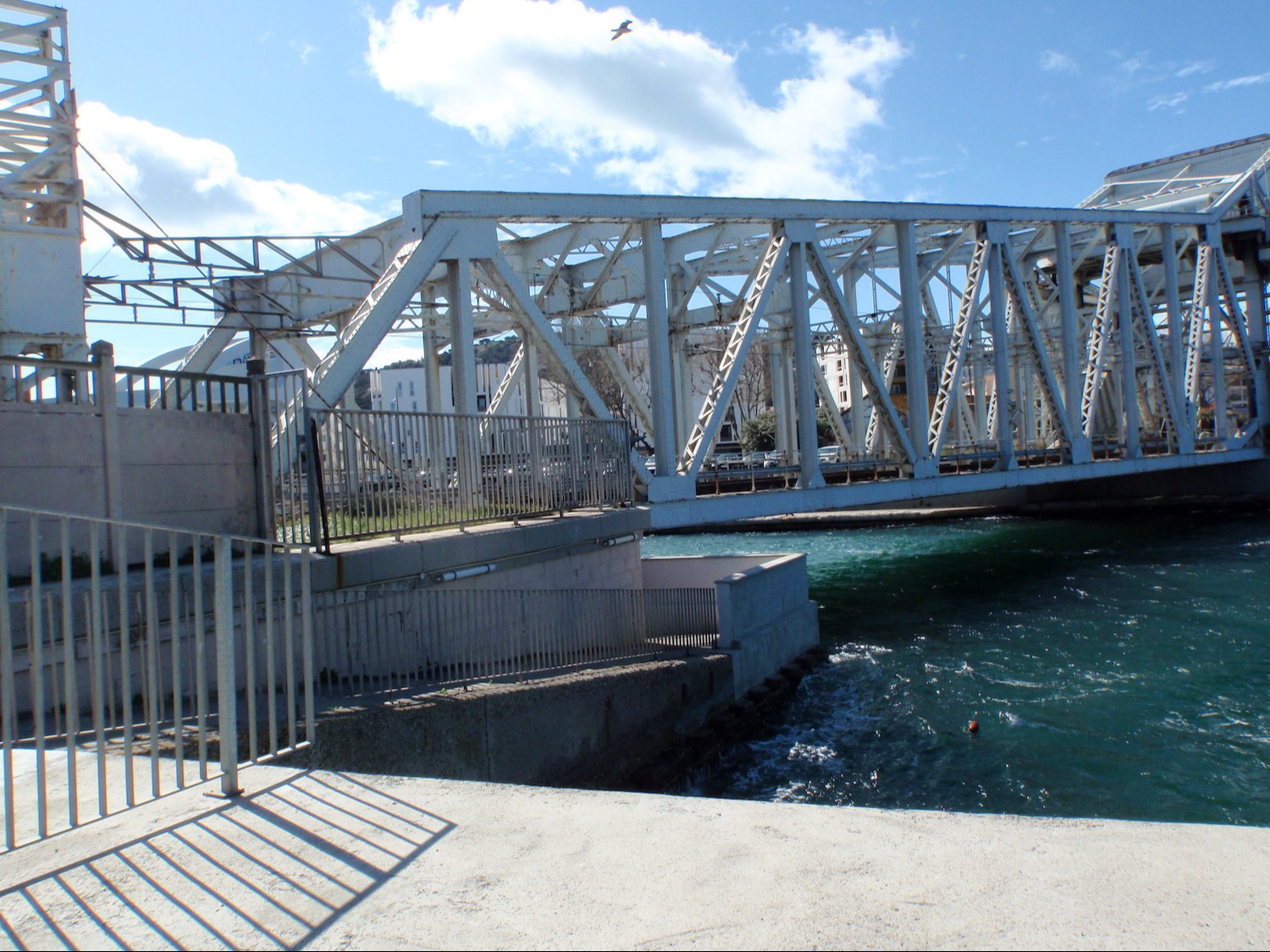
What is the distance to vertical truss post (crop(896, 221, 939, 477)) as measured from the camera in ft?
69.5

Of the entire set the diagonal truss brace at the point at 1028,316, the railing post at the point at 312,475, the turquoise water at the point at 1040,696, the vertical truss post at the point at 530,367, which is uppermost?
the diagonal truss brace at the point at 1028,316

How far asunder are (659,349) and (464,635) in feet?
26.4

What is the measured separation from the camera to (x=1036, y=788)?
33.1 feet

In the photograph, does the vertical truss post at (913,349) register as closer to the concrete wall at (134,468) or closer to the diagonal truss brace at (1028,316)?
the diagonal truss brace at (1028,316)

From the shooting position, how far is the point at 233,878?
11.5 feet

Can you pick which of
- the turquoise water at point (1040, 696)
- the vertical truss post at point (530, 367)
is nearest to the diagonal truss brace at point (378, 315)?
the vertical truss post at point (530, 367)

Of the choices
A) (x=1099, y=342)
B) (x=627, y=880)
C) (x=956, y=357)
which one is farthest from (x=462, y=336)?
(x=1099, y=342)

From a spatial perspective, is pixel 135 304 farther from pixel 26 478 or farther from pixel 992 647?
pixel 992 647

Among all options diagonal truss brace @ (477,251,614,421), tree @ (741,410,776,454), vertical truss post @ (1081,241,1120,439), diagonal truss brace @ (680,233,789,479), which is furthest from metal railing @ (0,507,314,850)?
tree @ (741,410,776,454)

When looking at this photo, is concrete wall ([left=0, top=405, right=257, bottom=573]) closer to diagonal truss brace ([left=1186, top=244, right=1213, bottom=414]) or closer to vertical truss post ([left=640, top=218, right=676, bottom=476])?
vertical truss post ([left=640, top=218, right=676, bottom=476])

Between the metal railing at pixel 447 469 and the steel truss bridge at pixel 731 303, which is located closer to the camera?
the metal railing at pixel 447 469

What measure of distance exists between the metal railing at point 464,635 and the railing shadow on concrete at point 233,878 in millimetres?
3801

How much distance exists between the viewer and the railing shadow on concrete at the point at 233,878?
3.13 meters

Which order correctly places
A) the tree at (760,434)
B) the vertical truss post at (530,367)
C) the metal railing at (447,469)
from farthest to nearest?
1. the tree at (760,434)
2. the vertical truss post at (530,367)
3. the metal railing at (447,469)
